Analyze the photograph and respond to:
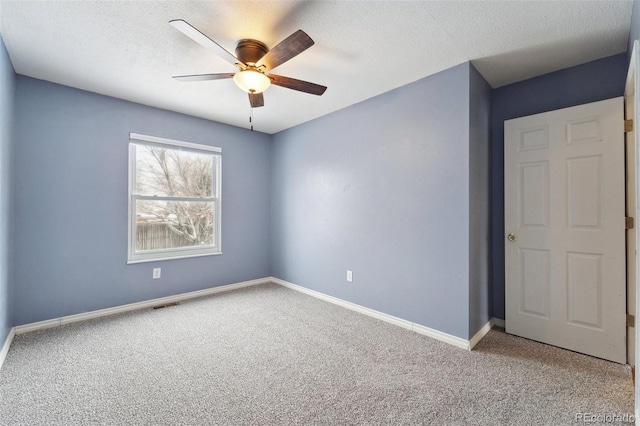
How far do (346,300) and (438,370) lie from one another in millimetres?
1485

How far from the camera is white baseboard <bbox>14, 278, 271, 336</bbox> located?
8.93 feet

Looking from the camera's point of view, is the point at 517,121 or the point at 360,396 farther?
the point at 517,121

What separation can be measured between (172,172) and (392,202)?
2847 mm

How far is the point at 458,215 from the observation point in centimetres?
247

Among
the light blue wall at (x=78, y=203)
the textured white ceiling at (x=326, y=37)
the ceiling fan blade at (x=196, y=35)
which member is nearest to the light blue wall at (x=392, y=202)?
the textured white ceiling at (x=326, y=37)

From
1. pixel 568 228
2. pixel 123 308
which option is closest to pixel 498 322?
pixel 568 228

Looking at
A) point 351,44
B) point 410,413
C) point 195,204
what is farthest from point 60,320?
point 351,44

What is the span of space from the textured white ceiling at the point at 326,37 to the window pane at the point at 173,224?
1432 millimetres

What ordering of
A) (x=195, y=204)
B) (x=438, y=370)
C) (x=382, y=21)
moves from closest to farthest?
(x=382, y=21) < (x=438, y=370) < (x=195, y=204)

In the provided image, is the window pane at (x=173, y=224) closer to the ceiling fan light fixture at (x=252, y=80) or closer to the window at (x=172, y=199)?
the window at (x=172, y=199)

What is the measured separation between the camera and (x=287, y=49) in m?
1.84

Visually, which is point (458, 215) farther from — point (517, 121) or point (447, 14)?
point (447, 14)

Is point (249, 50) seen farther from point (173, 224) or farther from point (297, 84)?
point (173, 224)

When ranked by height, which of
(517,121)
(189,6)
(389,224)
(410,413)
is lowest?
(410,413)
